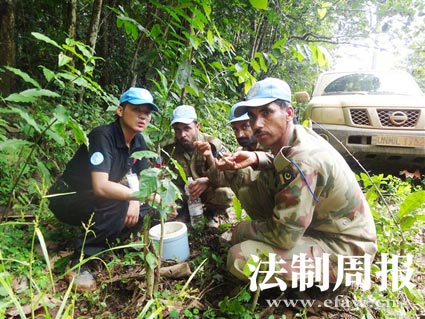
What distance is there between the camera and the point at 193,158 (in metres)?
3.11

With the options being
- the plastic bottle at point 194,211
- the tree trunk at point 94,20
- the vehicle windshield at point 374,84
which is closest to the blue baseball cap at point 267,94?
Result: the plastic bottle at point 194,211

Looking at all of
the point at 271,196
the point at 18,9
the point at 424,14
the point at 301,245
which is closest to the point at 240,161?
the point at 271,196

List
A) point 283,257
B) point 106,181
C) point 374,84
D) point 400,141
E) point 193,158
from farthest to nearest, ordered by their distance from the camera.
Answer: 1. point 374,84
2. point 400,141
3. point 193,158
4. point 106,181
5. point 283,257

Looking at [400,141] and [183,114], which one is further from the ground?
[183,114]

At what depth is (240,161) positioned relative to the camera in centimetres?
238

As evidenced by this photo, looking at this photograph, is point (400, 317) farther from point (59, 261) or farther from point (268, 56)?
point (59, 261)

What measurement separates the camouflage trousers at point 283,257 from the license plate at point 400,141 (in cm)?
249

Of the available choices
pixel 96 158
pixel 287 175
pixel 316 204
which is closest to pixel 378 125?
pixel 316 204

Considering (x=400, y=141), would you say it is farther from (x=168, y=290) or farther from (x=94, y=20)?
(x=94, y=20)

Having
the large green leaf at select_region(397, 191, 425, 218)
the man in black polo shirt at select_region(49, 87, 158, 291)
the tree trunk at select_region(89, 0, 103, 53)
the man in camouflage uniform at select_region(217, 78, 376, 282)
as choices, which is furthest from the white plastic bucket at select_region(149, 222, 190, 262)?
the tree trunk at select_region(89, 0, 103, 53)

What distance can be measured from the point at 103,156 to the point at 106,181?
0.18m

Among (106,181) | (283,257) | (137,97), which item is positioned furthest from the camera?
(137,97)

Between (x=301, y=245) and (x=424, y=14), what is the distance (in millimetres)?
7540

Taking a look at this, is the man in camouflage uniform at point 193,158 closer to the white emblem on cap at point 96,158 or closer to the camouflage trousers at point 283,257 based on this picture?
the white emblem on cap at point 96,158
